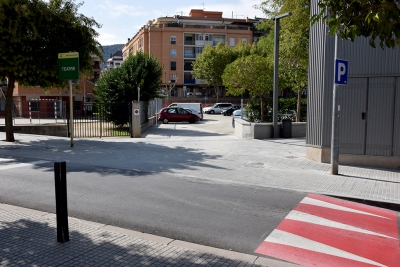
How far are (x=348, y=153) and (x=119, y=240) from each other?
26.9 ft

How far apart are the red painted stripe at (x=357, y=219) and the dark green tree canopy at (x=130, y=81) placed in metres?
19.7

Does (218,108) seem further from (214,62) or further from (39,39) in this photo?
(39,39)

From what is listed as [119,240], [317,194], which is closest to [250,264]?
[119,240]

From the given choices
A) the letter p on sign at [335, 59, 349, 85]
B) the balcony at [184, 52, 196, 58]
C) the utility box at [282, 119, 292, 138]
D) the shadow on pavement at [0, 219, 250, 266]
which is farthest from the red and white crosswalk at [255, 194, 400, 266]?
the balcony at [184, 52, 196, 58]

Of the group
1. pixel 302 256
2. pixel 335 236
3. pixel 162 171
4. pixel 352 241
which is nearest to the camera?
pixel 302 256

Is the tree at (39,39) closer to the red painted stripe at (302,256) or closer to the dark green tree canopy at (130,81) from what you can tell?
the dark green tree canopy at (130,81)

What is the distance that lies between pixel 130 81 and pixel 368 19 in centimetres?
2189

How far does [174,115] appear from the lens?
35531 millimetres

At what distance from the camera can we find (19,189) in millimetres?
8250

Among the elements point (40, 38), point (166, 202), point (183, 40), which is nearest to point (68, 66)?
point (40, 38)

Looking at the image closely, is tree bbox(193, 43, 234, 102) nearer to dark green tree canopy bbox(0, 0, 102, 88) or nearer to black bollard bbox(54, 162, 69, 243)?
dark green tree canopy bbox(0, 0, 102, 88)

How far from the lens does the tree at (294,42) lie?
19500 millimetres

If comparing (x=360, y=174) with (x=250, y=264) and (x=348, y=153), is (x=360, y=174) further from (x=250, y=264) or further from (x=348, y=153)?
(x=250, y=264)

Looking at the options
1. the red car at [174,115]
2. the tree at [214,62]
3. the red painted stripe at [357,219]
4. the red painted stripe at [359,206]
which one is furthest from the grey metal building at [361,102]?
the tree at [214,62]
